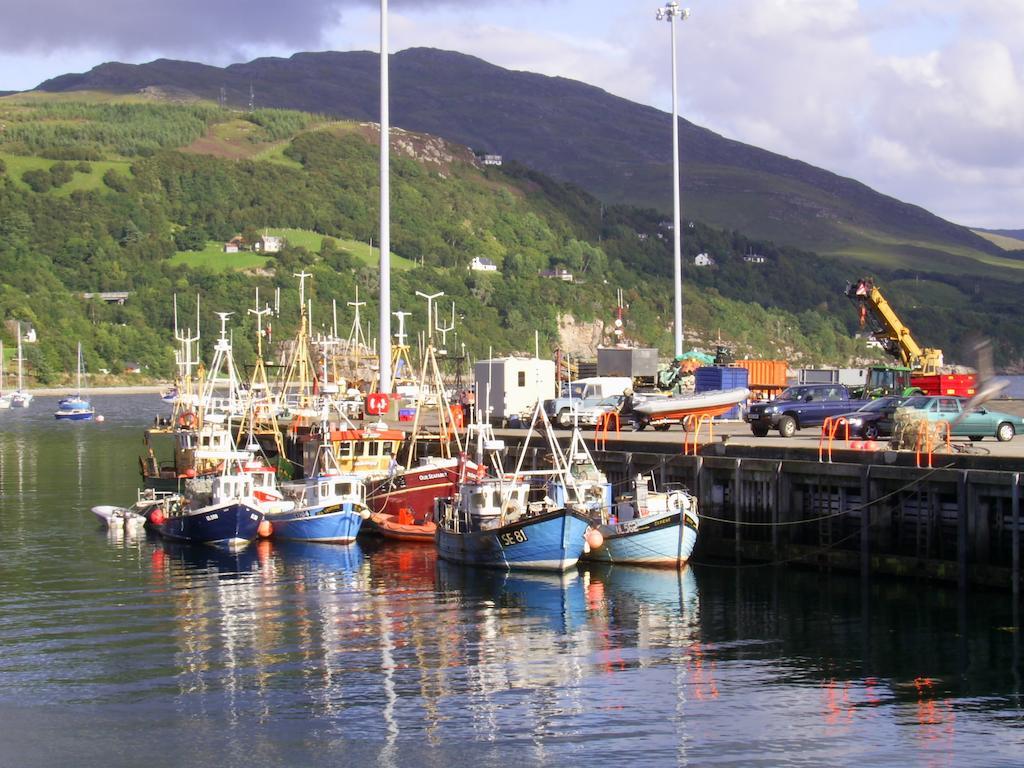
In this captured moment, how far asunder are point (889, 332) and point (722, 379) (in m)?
8.11

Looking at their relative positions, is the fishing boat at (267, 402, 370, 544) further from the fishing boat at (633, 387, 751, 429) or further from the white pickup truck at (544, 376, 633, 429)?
the fishing boat at (633, 387, 751, 429)

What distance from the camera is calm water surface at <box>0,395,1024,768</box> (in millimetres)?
27031

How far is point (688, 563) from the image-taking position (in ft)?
152

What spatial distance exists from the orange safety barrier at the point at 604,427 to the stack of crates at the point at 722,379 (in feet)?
22.8

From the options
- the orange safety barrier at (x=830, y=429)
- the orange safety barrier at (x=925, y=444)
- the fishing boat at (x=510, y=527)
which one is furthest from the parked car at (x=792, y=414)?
the orange safety barrier at (x=925, y=444)

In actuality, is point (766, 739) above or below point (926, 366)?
below

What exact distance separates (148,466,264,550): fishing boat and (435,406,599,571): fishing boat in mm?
8311

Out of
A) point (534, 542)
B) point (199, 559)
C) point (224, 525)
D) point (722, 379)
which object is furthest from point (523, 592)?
point (722, 379)

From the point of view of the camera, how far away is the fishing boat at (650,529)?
147ft

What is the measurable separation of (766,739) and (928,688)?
5389 millimetres

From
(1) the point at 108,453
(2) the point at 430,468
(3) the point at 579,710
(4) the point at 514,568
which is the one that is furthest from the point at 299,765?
(1) the point at 108,453

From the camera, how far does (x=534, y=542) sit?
4481 centimetres

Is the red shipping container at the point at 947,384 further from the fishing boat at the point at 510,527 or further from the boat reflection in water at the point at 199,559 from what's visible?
the boat reflection in water at the point at 199,559

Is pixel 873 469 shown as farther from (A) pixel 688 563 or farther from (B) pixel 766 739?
(B) pixel 766 739
